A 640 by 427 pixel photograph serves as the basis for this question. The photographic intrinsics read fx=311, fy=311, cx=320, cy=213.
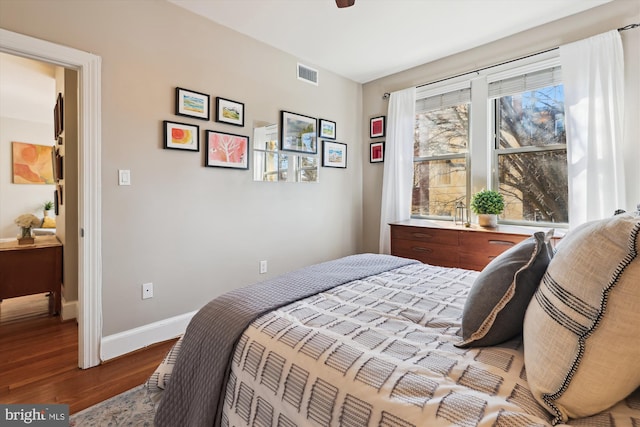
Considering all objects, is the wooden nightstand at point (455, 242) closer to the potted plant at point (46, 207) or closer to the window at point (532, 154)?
the window at point (532, 154)

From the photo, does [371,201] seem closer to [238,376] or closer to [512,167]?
[512,167]

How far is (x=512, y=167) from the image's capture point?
118 inches

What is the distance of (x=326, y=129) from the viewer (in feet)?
11.7

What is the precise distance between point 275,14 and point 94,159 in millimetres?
1758

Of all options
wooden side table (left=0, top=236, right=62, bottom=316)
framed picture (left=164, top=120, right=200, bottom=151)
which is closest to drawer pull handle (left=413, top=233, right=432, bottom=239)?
framed picture (left=164, top=120, right=200, bottom=151)

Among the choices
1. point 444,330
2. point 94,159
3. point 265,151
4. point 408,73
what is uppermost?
point 408,73

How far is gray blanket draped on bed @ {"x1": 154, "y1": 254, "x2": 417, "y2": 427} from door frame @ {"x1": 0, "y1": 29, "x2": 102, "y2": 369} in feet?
3.81

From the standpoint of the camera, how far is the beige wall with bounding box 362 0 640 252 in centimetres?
228

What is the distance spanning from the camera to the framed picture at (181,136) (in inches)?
94.0

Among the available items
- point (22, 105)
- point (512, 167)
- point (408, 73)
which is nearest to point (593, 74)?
point (512, 167)

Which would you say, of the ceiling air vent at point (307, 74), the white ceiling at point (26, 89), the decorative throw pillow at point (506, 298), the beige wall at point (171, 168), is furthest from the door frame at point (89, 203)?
the decorative throw pillow at point (506, 298)

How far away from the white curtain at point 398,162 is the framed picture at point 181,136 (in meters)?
2.10

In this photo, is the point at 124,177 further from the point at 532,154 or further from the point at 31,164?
the point at 31,164

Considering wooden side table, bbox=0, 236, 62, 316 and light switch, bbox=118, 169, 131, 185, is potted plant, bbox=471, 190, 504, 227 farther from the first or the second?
wooden side table, bbox=0, 236, 62, 316
